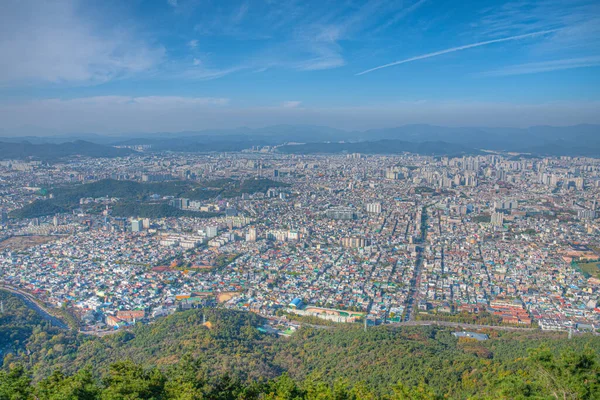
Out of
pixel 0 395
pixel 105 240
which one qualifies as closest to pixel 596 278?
pixel 0 395

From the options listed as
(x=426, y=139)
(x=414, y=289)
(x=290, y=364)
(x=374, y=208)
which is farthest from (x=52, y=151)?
(x=426, y=139)

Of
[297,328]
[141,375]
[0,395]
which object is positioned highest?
[0,395]

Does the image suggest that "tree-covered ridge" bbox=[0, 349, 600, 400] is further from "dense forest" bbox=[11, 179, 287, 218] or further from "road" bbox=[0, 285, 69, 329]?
"dense forest" bbox=[11, 179, 287, 218]

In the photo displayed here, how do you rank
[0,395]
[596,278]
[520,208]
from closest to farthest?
[0,395], [596,278], [520,208]

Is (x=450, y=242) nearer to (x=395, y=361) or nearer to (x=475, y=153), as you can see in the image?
(x=395, y=361)

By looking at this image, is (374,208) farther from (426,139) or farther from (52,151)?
(426,139)

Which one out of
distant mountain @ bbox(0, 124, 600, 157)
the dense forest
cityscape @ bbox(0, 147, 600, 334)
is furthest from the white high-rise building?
distant mountain @ bbox(0, 124, 600, 157)
